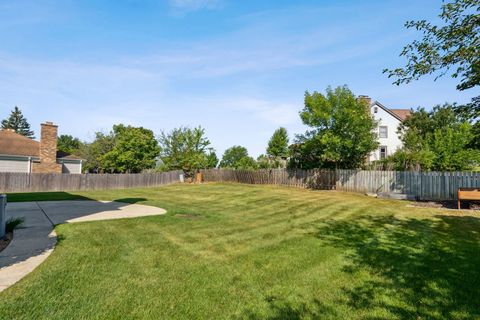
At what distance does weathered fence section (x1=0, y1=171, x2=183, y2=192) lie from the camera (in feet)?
67.6

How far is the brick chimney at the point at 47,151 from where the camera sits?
2448cm

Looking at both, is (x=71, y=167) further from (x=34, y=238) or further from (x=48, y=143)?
(x=34, y=238)

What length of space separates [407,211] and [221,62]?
13.5 metres

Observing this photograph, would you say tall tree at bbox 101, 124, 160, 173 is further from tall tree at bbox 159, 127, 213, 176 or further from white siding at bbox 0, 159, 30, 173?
white siding at bbox 0, 159, 30, 173

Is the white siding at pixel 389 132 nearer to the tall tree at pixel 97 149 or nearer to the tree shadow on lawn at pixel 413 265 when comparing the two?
the tree shadow on lawn at pixel 413 265

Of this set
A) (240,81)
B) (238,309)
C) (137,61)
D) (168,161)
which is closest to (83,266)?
(238,309)

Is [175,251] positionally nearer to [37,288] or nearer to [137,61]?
[37,288]

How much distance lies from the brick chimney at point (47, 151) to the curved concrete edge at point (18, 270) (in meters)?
24.1

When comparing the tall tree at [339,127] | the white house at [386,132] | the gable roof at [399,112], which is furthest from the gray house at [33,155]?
the gable roof at [399,112]

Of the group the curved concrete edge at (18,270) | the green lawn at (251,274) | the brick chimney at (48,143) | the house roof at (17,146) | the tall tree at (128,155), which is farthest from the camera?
the tall tree at (128,155)

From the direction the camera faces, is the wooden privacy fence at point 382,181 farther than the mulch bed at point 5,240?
Yes

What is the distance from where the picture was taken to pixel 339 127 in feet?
68.6

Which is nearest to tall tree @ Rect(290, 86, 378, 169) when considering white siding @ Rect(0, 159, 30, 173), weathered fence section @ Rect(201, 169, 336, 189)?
weathered fence section @ Rect(201, 169, 336, 189)

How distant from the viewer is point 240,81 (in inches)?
790
